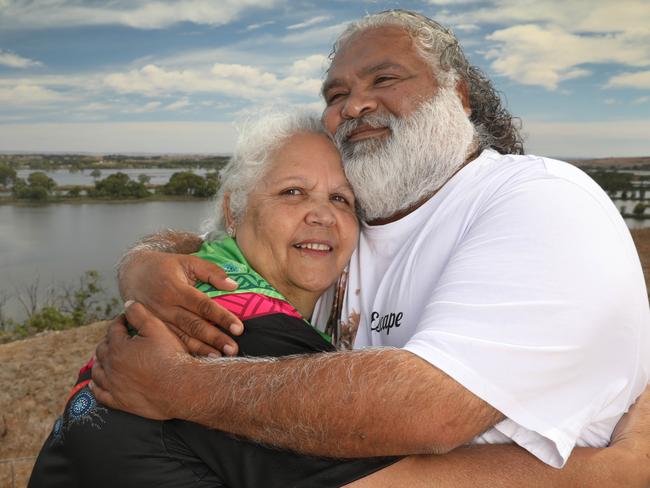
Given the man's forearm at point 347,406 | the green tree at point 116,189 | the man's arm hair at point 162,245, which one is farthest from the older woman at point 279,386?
Result: the green tree at point 116,189

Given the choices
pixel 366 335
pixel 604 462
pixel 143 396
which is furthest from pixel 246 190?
pixel 604 462

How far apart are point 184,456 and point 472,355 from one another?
3.17 feet

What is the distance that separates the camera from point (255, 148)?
2.74 meters

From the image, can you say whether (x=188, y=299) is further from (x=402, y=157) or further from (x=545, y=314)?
(x=402, y=157)

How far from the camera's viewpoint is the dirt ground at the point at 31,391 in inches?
196

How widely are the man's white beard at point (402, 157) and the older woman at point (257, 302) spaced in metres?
0.10

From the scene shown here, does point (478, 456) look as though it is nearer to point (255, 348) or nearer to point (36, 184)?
point (255, 348)

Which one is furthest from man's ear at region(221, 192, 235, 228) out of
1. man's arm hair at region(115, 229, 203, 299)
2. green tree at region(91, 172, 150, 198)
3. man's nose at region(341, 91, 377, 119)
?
green tree at region(91, 172, 150, 198)

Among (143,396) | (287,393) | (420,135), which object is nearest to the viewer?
(287,393)

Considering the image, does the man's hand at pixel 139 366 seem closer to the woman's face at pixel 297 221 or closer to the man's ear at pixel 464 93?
the woman's face at pixel 297 221

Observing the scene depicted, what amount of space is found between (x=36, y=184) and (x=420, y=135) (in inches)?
983

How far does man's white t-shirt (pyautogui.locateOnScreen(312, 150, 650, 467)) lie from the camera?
1.78m

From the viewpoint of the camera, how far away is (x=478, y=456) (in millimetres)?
1966

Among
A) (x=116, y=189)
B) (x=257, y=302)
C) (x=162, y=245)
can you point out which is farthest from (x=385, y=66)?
(x=116, y=189)
